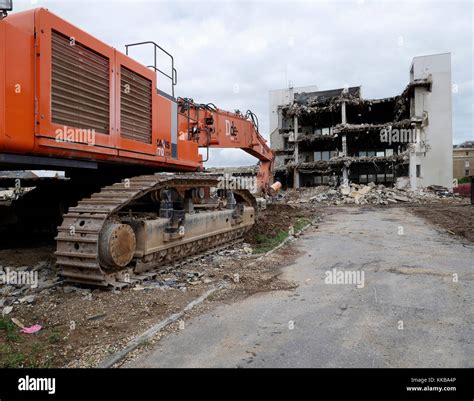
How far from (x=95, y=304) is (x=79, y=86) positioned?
289cm

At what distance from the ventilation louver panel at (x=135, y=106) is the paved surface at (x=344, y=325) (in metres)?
3.17

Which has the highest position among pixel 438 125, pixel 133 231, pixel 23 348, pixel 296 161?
pixel 438 125

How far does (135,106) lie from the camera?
6617 millimetres

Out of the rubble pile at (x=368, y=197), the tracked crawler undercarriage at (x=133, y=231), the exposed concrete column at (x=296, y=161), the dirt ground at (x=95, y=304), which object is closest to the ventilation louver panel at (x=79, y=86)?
the tracked crawler undercarriage at (x=133, y=231)

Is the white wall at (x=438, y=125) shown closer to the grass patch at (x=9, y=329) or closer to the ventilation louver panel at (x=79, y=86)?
the ventilation louver panel at (x=79, y=86)

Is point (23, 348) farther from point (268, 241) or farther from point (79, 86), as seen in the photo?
point (268, 241)

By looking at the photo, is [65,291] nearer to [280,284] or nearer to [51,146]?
[51,146]

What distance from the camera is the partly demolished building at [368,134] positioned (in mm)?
43812

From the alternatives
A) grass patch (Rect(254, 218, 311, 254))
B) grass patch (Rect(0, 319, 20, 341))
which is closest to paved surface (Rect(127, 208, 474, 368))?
grass patch (Rect(0, 319, 20, 341))

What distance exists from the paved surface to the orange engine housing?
2755mm

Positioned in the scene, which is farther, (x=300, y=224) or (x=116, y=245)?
(x=300, y=224)

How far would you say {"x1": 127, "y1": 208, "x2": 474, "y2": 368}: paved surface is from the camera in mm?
3664

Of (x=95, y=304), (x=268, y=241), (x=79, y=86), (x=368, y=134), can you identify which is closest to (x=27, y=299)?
(x=95, y=304)
